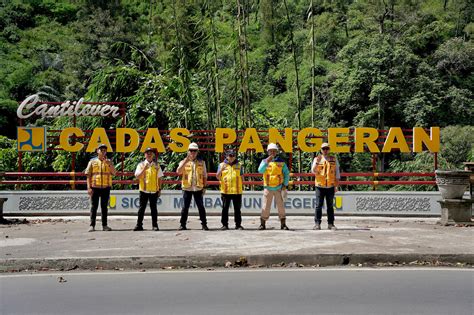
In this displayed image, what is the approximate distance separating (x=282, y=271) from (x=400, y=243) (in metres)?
2.98

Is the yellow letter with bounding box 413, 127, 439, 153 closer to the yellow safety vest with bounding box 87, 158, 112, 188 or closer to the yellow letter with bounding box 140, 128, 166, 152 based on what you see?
the yellow letter with bounding box 140, 128, 166, 152

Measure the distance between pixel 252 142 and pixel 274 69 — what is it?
32.5 metres

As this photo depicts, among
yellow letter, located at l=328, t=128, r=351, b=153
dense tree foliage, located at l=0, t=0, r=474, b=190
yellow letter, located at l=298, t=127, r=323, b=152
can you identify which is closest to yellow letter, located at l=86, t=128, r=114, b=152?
dense tree foliage, located at l=0, t=0, r=474, b=190

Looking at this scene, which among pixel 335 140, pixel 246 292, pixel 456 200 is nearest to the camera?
A: pixel 246 292

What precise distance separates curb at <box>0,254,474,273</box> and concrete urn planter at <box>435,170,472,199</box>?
4.92 metres

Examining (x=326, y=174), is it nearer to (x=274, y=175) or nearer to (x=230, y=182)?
(x=274, y=175)

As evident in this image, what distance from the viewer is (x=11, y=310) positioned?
603 centimetres

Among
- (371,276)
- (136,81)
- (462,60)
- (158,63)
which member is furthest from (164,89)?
(462,60)

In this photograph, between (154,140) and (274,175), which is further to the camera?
(154,140)

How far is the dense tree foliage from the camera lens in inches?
995

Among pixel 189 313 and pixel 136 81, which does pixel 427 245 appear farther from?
pixel 136 81

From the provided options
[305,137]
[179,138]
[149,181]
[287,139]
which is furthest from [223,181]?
[305,137]

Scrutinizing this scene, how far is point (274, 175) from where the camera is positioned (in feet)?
39.5

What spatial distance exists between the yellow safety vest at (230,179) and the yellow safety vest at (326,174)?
164 cm
